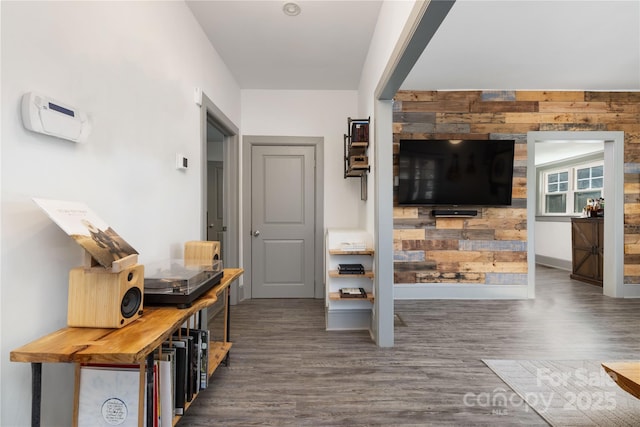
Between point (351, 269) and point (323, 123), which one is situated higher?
point (323, 123)

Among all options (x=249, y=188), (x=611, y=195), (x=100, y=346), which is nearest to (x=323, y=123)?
(x=249, y=188)

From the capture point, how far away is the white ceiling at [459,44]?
7.88 feet

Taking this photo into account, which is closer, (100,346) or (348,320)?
(100,346)

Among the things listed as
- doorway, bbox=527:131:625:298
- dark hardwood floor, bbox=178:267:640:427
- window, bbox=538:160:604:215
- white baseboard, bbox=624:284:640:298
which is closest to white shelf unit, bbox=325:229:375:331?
dark hardwood floor, bbox=178:267:640:427

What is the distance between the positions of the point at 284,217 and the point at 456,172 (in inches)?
91.0

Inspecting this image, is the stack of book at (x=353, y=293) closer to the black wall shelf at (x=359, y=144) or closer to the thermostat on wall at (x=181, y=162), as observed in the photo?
the black wall shelf at (x=359, y=144)

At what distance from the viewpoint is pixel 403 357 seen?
230 centimetres

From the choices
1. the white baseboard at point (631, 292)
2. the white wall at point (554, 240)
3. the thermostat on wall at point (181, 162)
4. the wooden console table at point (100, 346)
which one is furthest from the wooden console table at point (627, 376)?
the white wall at point (554, 240)

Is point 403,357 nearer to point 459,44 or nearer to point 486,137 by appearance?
point 459,44

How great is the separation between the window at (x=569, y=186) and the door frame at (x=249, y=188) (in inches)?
212

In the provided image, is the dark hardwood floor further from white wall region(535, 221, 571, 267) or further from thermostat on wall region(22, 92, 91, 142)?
white wall region(535, 221, 571, 267)

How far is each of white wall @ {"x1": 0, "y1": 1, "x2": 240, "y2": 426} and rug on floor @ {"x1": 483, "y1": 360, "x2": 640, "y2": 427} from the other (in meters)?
2.39

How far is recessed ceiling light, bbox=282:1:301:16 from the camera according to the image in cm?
232

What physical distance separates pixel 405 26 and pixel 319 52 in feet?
5.21
